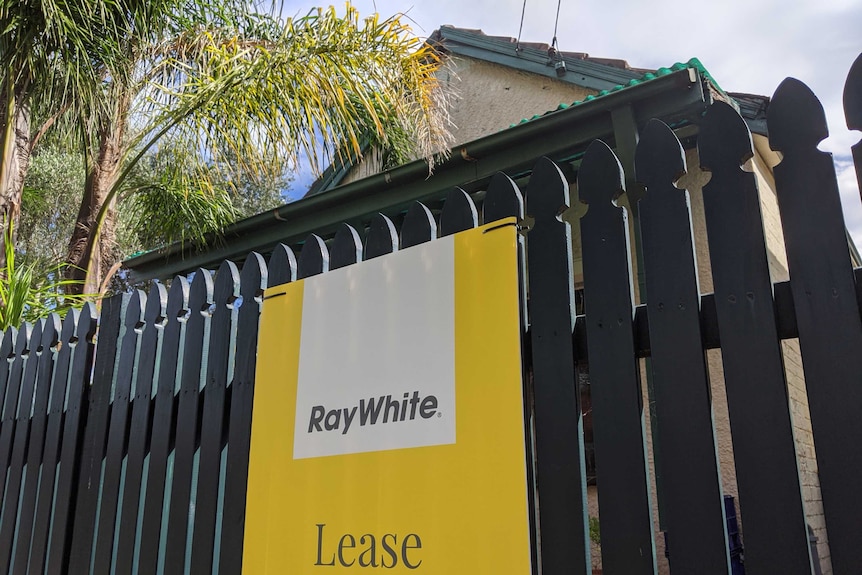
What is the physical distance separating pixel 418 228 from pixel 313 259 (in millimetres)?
471

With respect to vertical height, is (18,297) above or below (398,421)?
above

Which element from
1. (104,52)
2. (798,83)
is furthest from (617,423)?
(104,52)

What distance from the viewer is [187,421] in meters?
2.72

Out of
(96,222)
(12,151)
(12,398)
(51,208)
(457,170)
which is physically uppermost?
(51,208)

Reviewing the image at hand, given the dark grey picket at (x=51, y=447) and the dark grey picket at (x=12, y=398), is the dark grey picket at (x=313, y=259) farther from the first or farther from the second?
the dark grey picket at (x=12, y=398)

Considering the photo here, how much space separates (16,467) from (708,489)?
3289 mm

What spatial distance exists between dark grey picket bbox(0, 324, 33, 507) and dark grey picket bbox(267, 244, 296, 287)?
1850 mm

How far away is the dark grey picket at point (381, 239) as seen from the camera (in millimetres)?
2312

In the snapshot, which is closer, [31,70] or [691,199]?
[31,70]

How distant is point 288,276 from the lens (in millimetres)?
2582

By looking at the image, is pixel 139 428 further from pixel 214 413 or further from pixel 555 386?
pixel 555 386

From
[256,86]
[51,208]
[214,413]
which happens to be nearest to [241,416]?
[214,413]

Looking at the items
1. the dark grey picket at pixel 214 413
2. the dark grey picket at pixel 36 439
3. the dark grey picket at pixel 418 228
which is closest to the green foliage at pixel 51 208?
the dark grey picket at pixel 36 439

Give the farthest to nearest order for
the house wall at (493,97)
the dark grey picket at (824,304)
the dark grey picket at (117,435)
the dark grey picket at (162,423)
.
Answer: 1. the house wall at (493,97)
2. the dark grey picket at (117,435)
3. the dark grey picket at (162,423)
4. the dark grey picket at (824,304)
